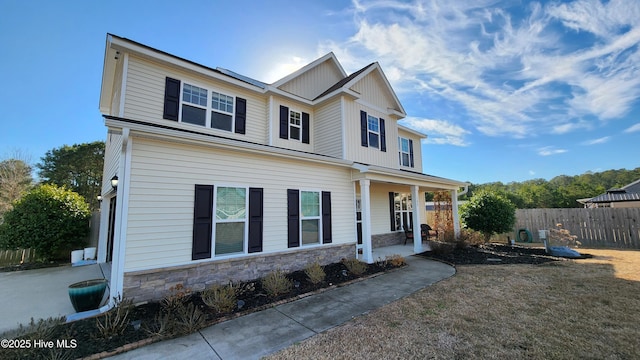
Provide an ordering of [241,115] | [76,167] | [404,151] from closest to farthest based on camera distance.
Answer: [241,115], [404,151], [76,167]

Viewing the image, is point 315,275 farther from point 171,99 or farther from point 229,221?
point 171,99

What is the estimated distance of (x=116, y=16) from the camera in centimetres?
773

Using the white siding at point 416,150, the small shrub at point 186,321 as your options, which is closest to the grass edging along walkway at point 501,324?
the small shrub at point 186,321

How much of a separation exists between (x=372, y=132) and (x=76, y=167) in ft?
92.8

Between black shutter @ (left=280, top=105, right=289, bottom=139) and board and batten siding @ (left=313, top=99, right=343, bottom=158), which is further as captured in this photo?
board and batten siding @ (left=313, top=99, right=343, bottom=158)

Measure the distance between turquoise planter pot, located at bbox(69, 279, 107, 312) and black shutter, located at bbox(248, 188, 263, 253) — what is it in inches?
117

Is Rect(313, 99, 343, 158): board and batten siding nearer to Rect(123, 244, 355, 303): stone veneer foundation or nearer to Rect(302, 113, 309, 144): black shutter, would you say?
Rect(302, 113, 309, 144): black shutter

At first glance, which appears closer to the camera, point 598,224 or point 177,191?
point 177,191

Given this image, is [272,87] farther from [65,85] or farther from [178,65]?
[65,85]

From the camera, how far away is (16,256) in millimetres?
9375

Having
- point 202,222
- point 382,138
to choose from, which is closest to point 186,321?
point 202,222

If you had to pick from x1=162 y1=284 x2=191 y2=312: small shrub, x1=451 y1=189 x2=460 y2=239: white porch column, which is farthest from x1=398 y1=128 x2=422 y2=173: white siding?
x1=162 y1=284 x2=191 y2=312: small shrub

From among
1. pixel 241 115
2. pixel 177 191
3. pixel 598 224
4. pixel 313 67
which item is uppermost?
pixel 313 67

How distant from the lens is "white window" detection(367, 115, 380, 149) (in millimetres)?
10641
